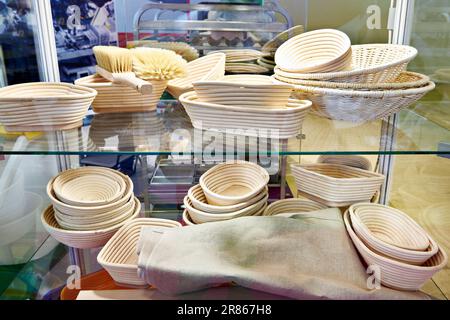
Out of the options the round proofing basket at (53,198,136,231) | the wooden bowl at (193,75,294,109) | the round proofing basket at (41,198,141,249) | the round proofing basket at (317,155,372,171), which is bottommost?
the round proofing basket at (41,198,141,249)

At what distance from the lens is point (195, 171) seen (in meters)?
0.78

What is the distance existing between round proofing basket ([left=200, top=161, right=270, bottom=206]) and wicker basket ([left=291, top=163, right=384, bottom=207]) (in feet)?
0.23

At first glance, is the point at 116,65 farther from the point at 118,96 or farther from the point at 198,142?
the point at 198,142

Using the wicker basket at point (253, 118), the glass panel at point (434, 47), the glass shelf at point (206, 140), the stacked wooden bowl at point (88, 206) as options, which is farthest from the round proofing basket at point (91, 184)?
the glass panel at point (434, 47)

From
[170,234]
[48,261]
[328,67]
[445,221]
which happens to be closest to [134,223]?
[170,234]

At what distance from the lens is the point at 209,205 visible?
636 millimetres

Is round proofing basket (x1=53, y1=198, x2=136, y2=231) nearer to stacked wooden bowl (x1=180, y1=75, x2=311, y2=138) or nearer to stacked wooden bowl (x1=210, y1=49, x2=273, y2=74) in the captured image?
stacked wooden bowl (x1=180, y1=75, x2=311, y2=138)

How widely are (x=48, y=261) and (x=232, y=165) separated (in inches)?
17.1

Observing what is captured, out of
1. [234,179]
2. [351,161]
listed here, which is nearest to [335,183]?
[351,161]

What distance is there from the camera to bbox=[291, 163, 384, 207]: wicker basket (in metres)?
0.65

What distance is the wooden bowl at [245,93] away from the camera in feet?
1.76

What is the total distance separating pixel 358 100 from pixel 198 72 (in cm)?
32

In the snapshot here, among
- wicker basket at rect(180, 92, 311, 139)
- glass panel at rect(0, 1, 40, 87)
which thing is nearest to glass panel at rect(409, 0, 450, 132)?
wicker basket at rect(180, 92, 311, 139)

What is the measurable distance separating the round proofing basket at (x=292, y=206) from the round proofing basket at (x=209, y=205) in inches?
1.8
